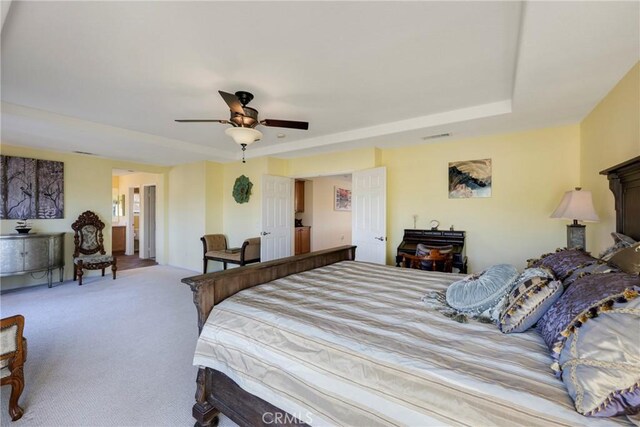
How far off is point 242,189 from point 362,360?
5.09 meters

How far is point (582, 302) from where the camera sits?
111cm

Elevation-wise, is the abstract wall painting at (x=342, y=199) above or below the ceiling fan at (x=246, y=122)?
below

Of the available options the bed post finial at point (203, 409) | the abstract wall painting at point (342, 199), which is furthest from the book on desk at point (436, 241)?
the abstract wall painting at point (342, 199)

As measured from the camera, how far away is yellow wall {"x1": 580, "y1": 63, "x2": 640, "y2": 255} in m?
2.10

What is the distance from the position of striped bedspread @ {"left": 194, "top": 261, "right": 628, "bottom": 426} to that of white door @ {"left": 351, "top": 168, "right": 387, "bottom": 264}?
103 inches

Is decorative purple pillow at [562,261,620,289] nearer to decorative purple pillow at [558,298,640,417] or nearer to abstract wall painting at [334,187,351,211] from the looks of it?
decorative purple pillow at [558,298,640,417]

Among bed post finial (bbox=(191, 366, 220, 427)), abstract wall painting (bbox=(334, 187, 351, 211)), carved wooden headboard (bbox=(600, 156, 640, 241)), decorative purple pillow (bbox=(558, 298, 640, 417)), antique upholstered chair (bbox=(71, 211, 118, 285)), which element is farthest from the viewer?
abstract wall painting (bbox=(334, 187, 351, 211))

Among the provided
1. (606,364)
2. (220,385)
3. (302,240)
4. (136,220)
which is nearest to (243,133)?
(220,385)

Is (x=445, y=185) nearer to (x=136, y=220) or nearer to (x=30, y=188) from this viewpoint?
(x=30, y=188)

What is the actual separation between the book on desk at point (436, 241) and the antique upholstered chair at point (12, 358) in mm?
3768

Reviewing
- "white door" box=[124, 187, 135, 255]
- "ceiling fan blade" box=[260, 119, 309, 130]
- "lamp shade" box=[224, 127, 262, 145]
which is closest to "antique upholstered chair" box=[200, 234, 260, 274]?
"lamp shade" box=[224, 127, 262, 145]

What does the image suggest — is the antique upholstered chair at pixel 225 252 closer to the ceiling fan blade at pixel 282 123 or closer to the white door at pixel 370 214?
the white door at pixel 370 214

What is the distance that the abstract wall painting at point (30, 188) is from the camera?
14.9 feet

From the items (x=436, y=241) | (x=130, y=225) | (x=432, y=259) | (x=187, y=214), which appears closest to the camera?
(x=432, y=259)
